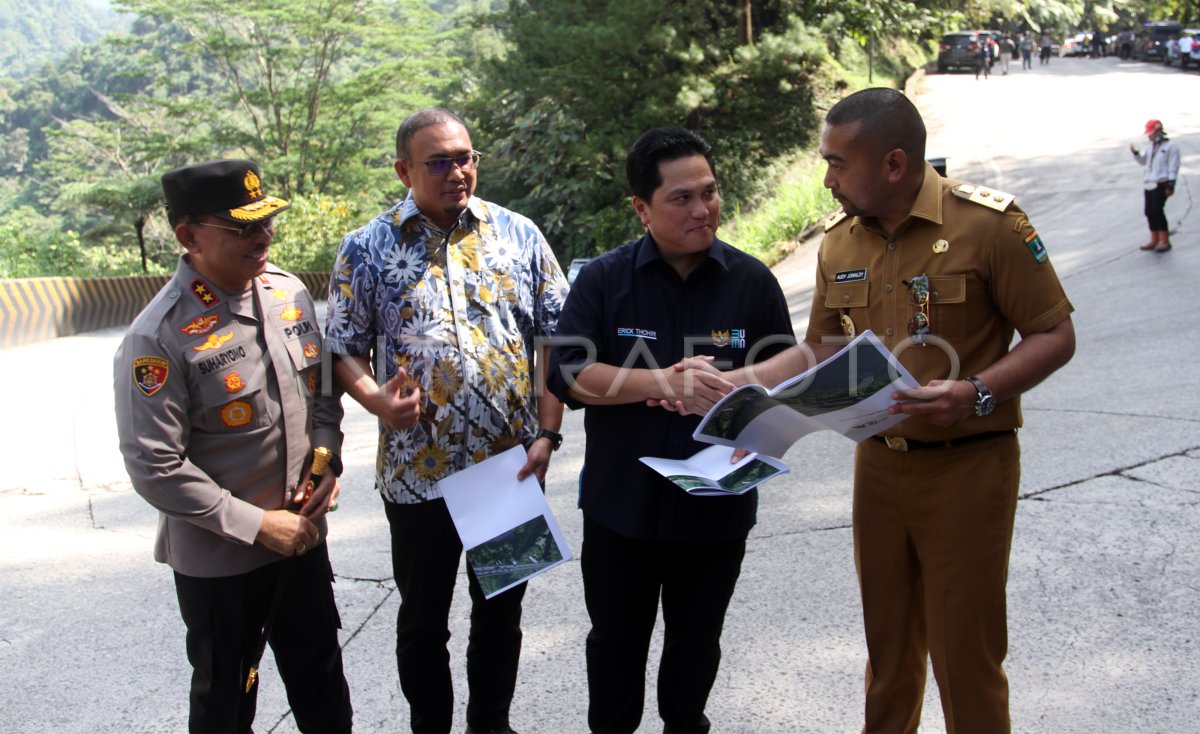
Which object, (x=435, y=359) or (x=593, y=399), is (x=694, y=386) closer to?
(x=593, y=399)

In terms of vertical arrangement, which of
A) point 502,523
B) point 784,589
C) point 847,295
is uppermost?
point 847,295

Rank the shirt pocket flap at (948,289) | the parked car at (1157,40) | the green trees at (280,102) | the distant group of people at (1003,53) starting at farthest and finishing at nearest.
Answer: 1. the parked car at (1157,40)
2. the distant group of people at (1003,53)
3. the green trees at (280,102)
4. the shirt pocket flap at (948,289)

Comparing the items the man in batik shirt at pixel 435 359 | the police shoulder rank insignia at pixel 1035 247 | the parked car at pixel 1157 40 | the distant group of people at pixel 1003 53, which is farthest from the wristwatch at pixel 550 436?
the parked car at pixel 1157 40

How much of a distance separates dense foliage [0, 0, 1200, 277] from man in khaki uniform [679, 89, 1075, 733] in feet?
46.1

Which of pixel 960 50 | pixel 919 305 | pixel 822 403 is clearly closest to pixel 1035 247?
pixel 919 305

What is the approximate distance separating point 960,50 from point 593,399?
38186 mm

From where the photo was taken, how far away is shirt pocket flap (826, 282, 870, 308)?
294 centimetres

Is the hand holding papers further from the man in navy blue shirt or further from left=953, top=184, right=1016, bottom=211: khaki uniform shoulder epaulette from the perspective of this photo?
left=953, top=184, right=1016, bottom=211: khaki uniform shoulder epaulette

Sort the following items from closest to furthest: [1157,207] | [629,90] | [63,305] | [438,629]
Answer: [438,629] → [1157,207] → [63,305] → [629,90]

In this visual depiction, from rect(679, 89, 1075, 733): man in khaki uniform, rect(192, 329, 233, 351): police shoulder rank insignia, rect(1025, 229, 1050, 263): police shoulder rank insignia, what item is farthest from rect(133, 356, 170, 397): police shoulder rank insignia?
rect(1025, 229, 1050, 263): police shoulder rank insignia

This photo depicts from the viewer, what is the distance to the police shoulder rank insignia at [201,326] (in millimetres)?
2822

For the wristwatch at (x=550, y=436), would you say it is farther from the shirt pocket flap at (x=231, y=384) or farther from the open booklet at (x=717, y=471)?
the shirt pocket flap at (x=231, y=384)

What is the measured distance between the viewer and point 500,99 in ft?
84.8

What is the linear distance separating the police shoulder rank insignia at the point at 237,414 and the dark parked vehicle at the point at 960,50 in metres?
38.0
